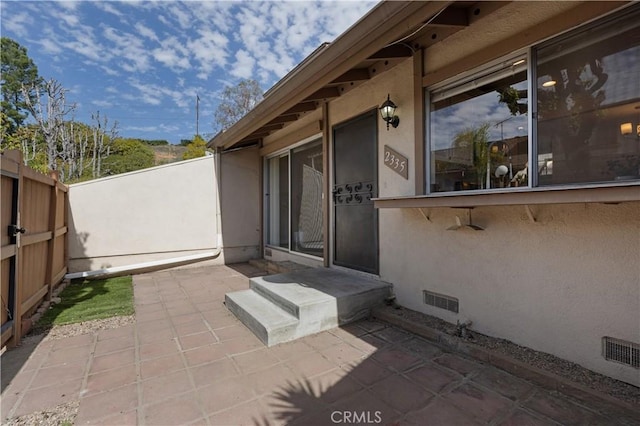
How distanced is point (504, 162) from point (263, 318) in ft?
9.78

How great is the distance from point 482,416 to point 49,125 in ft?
45.3

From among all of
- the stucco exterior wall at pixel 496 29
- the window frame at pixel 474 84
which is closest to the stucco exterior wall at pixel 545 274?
the window frame at pixel 474 84

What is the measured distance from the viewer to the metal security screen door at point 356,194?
419cm

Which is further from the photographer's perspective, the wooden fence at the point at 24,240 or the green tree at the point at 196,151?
the green tree at the point at 196,151

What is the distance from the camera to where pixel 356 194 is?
4477mm

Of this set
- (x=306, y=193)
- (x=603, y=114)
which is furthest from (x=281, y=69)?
(x=603, y=114)

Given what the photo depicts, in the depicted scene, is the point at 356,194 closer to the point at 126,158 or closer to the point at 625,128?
the point at 625,128

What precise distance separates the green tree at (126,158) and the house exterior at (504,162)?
15020 mm

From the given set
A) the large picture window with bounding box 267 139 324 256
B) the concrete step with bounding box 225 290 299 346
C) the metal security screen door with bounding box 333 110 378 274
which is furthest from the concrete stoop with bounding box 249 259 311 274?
the concrete step with bounding box 225 290 299 346

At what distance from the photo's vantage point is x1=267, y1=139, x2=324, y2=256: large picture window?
5613 millimetres

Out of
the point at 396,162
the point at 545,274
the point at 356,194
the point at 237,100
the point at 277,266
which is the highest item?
the point at 237,100

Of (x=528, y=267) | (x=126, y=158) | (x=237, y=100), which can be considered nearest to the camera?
(x=528, y=267)

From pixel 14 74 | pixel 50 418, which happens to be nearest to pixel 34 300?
pixel 50 418
